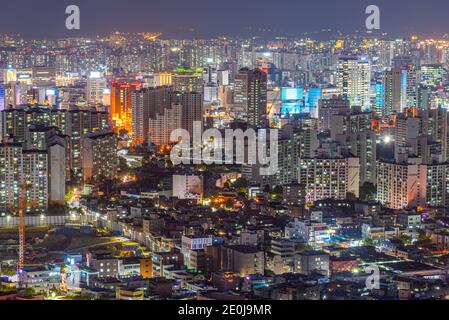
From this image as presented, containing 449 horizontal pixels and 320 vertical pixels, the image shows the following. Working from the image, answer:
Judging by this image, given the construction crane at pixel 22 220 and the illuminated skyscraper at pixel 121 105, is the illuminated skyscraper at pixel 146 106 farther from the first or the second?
the construction crane at pixel 22 220

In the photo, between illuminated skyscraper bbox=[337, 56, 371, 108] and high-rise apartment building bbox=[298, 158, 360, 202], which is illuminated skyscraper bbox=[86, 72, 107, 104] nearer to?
illuminated skyscraper bbox=[337, 56, 371, 108]

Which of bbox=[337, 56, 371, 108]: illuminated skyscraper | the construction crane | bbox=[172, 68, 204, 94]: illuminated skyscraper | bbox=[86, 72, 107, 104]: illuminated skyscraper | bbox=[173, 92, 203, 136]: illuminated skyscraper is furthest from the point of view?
bbox=[86, 72, 107, 104]: illuminated skyscraper

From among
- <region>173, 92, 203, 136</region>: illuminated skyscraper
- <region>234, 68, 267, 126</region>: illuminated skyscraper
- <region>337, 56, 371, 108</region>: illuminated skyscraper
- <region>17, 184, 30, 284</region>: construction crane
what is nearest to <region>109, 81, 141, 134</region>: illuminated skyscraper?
<region>173, 92, 203, 136</region>: illuminated skyscraper

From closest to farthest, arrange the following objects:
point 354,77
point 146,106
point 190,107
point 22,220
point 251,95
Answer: point 22,220, point 190,107, point 146,106, point 251,95, point 354,77

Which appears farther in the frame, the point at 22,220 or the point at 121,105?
the point at 121,105

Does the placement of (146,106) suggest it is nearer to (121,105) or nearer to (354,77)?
(121,105)

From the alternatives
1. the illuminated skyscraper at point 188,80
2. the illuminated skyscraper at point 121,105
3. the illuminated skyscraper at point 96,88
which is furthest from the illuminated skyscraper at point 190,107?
the illuminated skyscraper at point 96,88

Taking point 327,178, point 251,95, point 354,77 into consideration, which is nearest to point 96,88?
point 251,95

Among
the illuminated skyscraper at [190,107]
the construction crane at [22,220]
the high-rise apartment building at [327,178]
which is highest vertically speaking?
the illuminated skyscraper at [190,107]
